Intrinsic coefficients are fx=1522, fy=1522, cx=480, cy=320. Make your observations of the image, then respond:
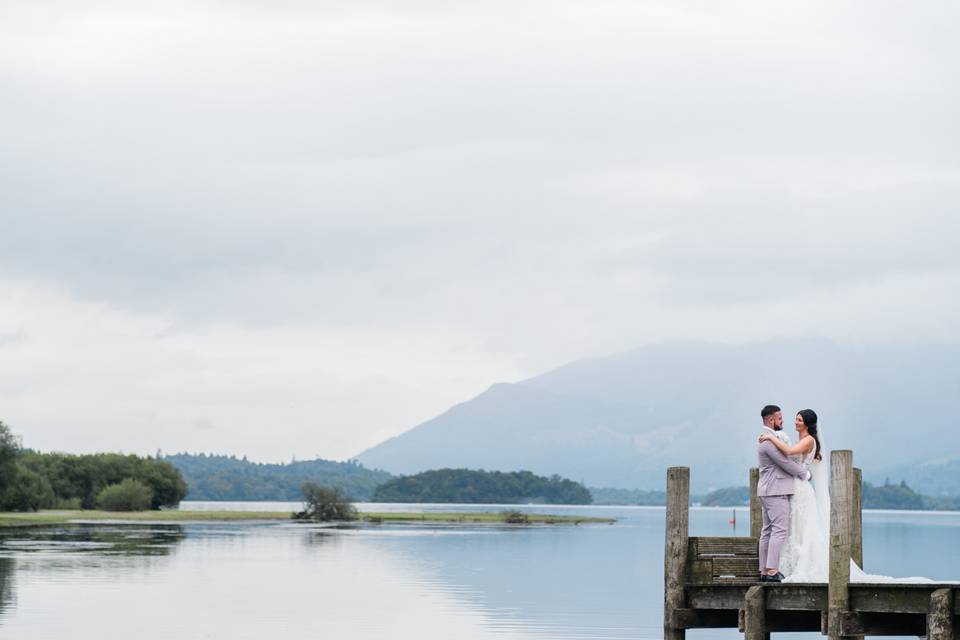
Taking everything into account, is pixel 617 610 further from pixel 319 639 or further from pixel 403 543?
pixel 403 543

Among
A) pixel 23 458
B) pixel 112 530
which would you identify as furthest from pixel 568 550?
pixel 23 458

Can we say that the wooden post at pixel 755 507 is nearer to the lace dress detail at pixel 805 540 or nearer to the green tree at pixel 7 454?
the lace dress detail at pixel 805 540

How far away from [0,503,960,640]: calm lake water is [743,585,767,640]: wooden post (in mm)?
28112

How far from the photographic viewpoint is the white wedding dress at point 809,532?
27.6 m

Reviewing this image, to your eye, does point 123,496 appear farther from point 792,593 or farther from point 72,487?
point 792,593

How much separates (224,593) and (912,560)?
60.2m

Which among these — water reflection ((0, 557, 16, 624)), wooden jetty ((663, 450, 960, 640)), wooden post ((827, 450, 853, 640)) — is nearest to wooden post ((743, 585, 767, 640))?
wooden jetty ((663, 450, 960, 640))

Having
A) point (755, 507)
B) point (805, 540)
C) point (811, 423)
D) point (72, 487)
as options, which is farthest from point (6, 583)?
point (72, 487)

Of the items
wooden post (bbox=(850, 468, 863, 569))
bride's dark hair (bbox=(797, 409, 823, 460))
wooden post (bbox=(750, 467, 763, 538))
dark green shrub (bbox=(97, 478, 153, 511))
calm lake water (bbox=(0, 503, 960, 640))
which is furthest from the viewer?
dark green shrub (bbox=(97, 478, 153, 511))

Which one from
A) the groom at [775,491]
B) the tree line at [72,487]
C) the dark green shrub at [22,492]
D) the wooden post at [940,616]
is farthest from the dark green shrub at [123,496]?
the wooden post at [940,616]

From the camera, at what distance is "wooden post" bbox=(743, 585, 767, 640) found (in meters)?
26.6

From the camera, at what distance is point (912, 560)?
112m

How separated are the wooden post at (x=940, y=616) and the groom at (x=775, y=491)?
11.3 ft

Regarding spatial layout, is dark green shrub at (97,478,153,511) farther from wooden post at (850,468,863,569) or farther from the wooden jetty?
wooden post at (850,468,863,569)
